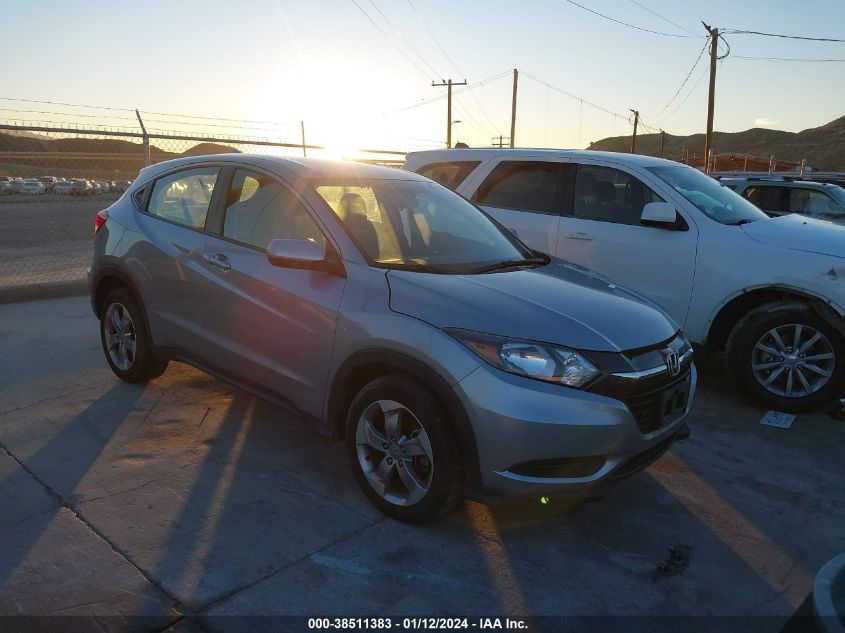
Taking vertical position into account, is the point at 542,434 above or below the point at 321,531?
above

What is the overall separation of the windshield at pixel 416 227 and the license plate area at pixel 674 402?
3.80ft

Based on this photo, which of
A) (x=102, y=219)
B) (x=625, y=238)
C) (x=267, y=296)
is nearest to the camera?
(x=267, y=296)

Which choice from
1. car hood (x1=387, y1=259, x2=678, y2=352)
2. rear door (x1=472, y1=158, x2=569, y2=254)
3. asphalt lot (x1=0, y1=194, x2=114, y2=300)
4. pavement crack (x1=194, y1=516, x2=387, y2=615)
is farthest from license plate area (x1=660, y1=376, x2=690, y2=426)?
asphalt lot (x1=0, y1=194, x2=114, y2=300)

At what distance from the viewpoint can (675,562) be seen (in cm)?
300

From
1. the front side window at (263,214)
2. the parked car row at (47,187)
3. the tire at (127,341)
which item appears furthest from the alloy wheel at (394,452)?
the parked car row at (47,187)

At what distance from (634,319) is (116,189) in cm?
4632

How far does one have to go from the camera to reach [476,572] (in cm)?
289

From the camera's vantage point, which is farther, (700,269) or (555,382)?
(700,269)

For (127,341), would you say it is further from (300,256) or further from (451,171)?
(451,171)

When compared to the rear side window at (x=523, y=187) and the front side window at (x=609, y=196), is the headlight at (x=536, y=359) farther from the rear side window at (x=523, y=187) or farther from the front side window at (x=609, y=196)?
the rear side window at (x=523, y=187)

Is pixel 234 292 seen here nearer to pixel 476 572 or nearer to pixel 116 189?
pixel 476 572

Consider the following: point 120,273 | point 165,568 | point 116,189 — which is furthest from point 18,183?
point 165,568

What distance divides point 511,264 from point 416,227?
1.93ft

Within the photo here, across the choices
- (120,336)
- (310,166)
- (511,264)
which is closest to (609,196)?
(511,264)
